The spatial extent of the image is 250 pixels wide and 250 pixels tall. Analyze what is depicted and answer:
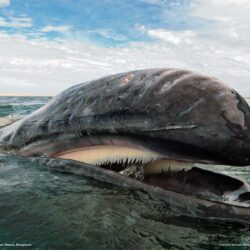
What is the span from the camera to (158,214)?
3389 mm

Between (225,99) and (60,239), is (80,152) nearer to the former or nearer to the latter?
(60,239)

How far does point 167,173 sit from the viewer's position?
3785mm

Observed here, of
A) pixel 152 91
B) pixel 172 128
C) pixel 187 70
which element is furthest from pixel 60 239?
pixel 187 70

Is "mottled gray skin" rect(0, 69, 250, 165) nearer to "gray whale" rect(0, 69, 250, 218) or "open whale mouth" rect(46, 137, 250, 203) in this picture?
"gray whale" rect(0, 69, 250, 218)

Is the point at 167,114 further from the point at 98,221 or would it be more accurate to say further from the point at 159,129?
the point at 98,221

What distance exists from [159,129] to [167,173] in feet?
1.84

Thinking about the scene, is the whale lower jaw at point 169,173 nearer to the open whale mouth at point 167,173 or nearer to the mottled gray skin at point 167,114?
the open whale mouth at point 167,173

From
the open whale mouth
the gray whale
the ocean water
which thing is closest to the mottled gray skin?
the gray whale

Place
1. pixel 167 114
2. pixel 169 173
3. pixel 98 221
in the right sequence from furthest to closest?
pixel 169 173 → pixel 167 114 → pixel 98 221

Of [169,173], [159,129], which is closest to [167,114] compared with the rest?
[159,129]

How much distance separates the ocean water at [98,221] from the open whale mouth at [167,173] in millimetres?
234

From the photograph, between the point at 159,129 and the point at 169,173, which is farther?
the point at 169,173

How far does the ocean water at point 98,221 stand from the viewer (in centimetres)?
299

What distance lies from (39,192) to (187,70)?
5.93 ft
